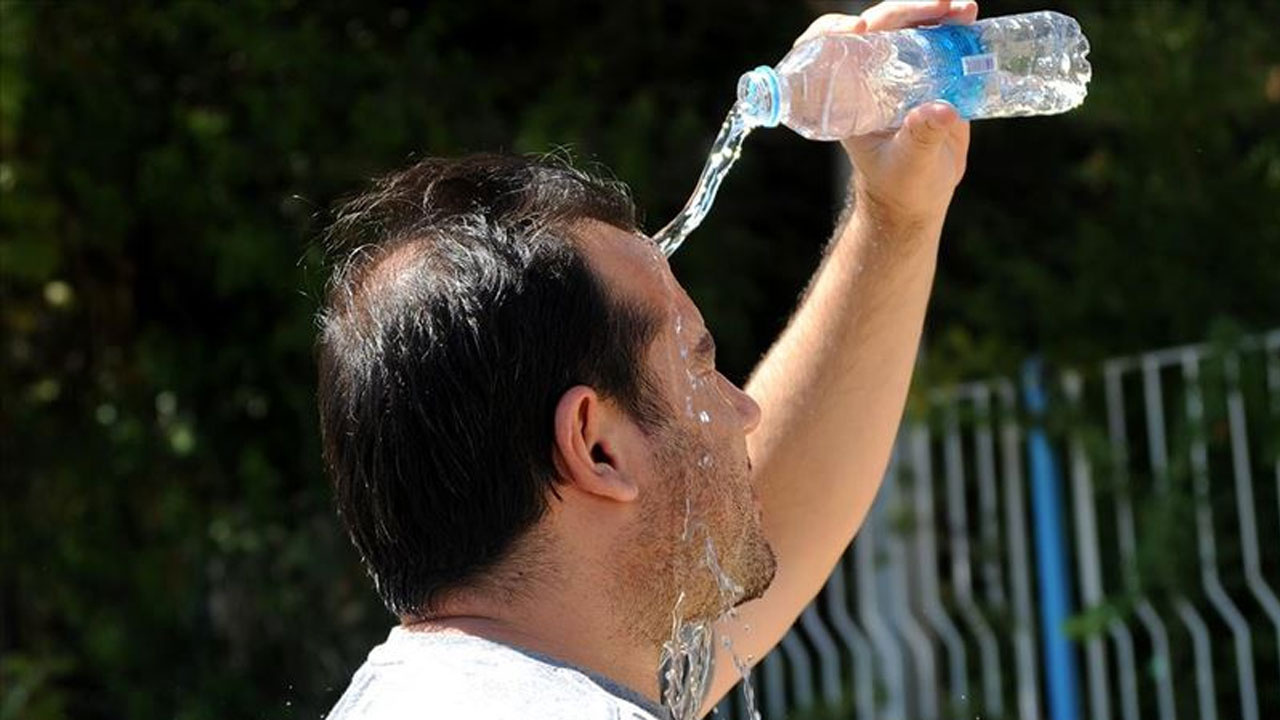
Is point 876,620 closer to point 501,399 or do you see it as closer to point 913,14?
point 913,14

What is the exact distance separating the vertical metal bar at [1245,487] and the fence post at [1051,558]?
52cm

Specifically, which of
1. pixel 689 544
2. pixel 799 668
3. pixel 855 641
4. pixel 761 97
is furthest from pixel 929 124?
pixel 799 668

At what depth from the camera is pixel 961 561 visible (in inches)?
206

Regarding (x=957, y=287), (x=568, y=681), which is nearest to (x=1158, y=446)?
(x=957, y=287)

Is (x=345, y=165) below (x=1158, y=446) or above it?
above

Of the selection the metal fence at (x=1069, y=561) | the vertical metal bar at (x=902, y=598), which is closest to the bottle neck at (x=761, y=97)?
the metal fence at (x=1069, y=561)

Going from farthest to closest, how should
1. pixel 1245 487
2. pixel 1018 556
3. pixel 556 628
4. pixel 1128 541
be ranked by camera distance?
pixel 1018 556
pixel 1128 541
pixel 1245 487
pixel 556 628

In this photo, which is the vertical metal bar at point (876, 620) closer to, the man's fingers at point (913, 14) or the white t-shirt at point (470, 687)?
the man's fingers at point (913, 14)

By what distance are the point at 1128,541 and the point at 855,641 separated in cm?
87

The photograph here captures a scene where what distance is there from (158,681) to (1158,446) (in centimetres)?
A: 260

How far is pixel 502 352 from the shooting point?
1812mm

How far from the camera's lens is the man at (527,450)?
1754mm

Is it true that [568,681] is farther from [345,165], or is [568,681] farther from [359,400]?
[345,165]

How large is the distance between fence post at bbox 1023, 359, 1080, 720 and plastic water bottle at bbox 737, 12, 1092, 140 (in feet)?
8.14
